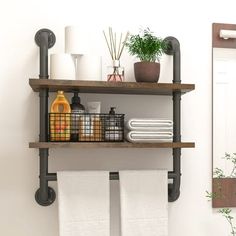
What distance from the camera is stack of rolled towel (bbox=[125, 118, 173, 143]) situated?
1472 millimetres

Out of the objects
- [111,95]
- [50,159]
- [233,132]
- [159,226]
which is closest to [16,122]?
[50,159]

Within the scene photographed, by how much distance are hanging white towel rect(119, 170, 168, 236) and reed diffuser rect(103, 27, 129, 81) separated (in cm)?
39

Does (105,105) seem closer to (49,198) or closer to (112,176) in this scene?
(112,176)

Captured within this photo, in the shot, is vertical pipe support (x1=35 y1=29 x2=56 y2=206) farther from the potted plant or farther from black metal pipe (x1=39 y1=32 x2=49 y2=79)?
the potted plant

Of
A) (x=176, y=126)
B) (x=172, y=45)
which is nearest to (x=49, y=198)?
(x=176, y=126)

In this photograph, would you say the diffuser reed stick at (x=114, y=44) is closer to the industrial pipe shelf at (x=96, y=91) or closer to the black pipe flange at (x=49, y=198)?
the industrial pipe shelf at (x=96, y=91)

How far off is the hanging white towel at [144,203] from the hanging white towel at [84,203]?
0.07m

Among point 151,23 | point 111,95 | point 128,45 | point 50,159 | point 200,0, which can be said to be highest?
point 200,0

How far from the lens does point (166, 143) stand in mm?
1481

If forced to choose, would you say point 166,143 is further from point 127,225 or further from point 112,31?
point 112,31

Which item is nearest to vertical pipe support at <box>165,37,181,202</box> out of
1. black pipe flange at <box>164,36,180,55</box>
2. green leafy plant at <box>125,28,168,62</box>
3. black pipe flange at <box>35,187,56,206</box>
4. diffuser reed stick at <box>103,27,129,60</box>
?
black pipe flange at <box>164,36,180,55</box>

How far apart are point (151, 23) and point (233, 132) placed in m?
0.63

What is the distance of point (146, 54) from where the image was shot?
1509 mm

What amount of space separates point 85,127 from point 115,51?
1.17 ft
